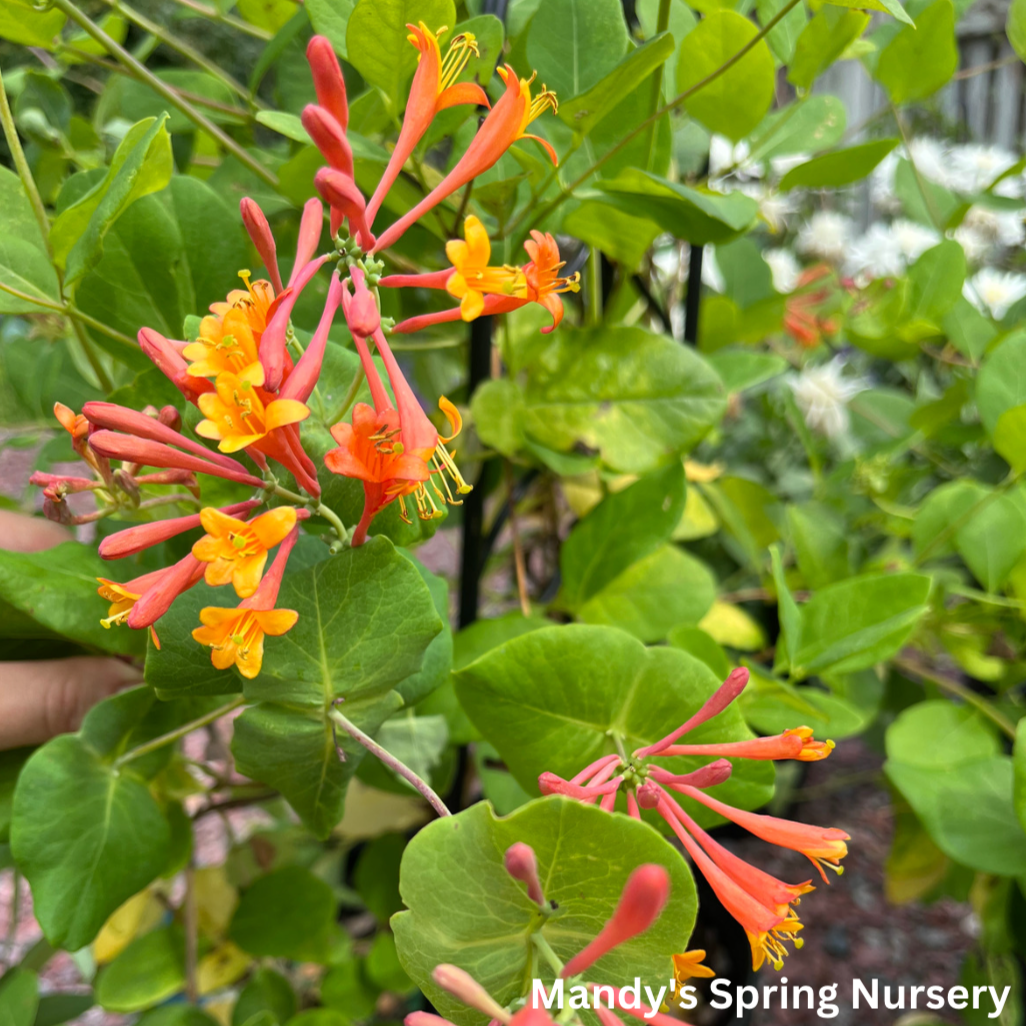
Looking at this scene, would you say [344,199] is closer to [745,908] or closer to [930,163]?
[745,908]

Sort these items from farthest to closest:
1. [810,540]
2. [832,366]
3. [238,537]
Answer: [832,366], [810,540], [238,537]

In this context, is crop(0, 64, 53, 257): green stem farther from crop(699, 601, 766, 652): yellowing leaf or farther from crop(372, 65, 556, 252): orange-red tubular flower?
crop(699, 601, 766, 652): yellowing leaf

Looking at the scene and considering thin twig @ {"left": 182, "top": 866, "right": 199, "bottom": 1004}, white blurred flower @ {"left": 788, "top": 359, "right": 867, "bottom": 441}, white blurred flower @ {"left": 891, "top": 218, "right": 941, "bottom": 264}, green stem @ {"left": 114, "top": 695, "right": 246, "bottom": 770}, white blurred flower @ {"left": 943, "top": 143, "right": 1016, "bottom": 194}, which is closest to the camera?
green stem @ {"left": 114, "top": 695, "right": 246, "bottom": 770}

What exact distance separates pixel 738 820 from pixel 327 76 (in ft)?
0.63

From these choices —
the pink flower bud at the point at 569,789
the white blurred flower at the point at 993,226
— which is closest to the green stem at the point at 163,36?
the pink flower bud at the point at 569,789

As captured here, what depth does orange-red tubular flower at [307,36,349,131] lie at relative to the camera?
17 centimetres

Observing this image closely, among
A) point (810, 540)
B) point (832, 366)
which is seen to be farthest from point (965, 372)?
point (832, 366)

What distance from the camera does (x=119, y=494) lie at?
0.68 feet

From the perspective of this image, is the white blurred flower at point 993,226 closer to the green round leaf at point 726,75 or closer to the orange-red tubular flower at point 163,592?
the green round leaf at point 726,75

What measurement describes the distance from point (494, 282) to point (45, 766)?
0.18 metres

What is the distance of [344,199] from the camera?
6.6 inches

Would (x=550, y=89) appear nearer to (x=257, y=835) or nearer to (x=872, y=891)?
(x=257, y=835)

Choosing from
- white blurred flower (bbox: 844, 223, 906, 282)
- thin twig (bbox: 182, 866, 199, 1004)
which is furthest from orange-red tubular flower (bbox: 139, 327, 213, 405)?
white blurred flower (bbox: 844, 223, 906, 282)

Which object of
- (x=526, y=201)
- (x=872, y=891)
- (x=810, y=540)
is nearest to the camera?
(x=526, y=201)
